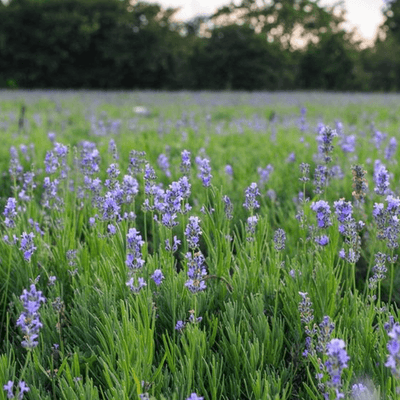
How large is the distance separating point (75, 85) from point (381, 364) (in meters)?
35.2

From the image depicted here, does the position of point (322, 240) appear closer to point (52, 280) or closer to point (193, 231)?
point (193, 231)

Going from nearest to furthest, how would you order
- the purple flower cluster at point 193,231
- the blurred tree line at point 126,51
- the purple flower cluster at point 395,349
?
the purple flower cluster at point 395,349 < the purple flower cluster at point 193,231 < the blurred tree line at point 126,51

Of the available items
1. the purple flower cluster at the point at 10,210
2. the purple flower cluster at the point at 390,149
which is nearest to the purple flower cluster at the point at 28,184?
the purple flower cluster at the point at 10,210

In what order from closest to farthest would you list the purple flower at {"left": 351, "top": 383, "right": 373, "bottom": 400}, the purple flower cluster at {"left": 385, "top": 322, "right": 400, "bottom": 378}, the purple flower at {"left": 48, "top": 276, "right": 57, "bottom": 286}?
the purple flower cluster at {"left": 385, "top": 322, "right": 400, "bottom": 378}
the purple flower at {"left": 351, "top": 383, "right": 373, "bottom": 400}
the purple flower at {"left": 48, "top": 276, "right": 57, "bottom": 286}

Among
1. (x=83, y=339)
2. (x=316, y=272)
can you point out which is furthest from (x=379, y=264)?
(x=83, y=339)

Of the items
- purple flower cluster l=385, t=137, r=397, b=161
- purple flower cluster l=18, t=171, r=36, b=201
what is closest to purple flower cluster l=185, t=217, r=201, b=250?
purple flower cluster l=18, t=171, r=36, b=201

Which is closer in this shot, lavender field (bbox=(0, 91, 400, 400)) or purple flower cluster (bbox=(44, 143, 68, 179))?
lavender field (bbox=(0, 91, 400, 400))

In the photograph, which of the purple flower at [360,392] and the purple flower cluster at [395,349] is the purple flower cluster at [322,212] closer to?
the purple flower at [360,392]

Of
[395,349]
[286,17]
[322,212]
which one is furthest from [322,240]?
[286,17]

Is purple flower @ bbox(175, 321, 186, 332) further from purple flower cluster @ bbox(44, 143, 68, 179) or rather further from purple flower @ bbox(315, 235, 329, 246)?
purple flower cluster @ bbox(44, 143, 68, 179)

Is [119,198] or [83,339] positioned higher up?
[119,198]

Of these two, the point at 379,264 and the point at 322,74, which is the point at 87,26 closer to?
the point at 322,74

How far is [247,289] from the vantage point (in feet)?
7.20

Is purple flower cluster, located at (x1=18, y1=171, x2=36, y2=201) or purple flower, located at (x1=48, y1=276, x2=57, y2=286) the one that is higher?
purple flower cluster, located at (x1=18, y1=171, x2=36, y2=201)
